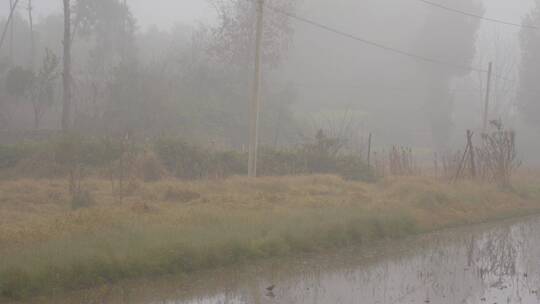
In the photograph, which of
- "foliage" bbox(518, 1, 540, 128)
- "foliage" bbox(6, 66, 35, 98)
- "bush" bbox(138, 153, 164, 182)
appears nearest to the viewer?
"bush" bbox(138, 153, 164, 182)

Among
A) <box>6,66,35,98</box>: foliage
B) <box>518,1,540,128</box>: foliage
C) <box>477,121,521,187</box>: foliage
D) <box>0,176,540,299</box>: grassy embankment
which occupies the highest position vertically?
<box>518,1,540,128</box>: foliage

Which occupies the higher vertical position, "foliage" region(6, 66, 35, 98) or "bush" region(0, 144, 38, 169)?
"foliage" region(6, 66, 35, 98)

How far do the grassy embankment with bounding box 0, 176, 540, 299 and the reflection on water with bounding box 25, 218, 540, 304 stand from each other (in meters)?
0.52

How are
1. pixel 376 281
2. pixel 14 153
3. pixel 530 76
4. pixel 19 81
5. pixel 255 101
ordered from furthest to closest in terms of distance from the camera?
pixel 530 76 → pixel 19 81 → pixel 14 153 → pixel 255 101 → pixel 376 281

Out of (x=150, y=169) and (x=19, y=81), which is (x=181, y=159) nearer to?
(x=150, y=169)

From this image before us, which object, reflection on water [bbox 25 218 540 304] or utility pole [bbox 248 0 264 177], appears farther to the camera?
utility pole [bbox 248 0 264 177]

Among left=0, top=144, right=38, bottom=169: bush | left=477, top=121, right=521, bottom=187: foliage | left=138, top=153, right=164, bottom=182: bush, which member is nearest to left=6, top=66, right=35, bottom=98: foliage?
left=0, top=144, right=38, bottom=169: bush

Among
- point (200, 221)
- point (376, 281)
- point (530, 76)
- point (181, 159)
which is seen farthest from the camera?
point (530, 76)

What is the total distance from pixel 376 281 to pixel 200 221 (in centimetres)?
402

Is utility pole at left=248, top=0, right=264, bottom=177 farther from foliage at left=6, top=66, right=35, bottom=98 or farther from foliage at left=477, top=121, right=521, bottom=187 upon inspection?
foliage at left=6, top=66, right=35, bottom=98

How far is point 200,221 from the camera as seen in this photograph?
40.2 feet

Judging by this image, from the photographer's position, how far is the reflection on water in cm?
Result: 852

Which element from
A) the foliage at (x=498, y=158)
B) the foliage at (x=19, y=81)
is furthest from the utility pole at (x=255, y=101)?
the foliage at (x=19, y=81)

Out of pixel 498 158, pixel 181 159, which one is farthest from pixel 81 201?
pixel 498 158
